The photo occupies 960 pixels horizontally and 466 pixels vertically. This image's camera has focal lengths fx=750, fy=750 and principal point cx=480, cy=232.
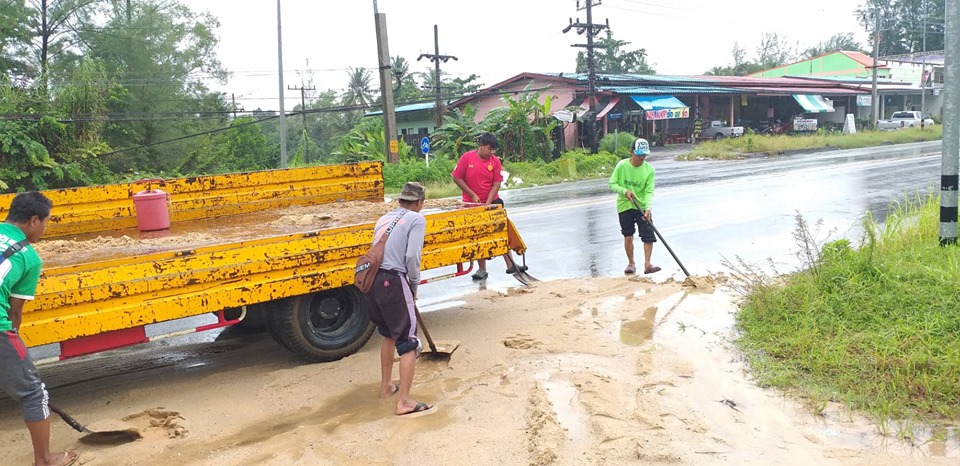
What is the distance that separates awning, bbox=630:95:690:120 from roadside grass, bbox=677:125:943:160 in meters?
2.39

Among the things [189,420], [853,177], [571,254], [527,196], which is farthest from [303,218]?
[853,177]

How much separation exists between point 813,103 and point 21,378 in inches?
1888

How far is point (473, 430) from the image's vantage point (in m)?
4.01

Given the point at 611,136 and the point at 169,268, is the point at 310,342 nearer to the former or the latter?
the point at 169,268

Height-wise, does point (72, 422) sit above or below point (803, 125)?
below

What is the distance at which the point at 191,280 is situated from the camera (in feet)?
15.0

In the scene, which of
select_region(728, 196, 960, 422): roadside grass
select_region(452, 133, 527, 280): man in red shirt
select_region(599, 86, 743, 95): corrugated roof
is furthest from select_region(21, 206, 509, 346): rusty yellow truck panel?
select_region(599, 86, 743, 95): corrugated roof

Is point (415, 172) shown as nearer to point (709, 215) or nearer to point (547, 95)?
point (709, 215)

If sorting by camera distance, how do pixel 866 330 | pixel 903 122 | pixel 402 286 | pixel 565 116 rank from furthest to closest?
pixel 903 122 < pixel 565 116 < pixel 866 330 < pixel 402 286

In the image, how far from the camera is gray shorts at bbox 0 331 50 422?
3.52 metres

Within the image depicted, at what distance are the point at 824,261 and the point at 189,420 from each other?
16.1ft

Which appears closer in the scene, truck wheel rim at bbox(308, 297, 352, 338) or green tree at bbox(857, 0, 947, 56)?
truck wheel rim at bbox(308, 297, 352, 338)

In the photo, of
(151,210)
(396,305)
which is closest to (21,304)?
(396,305)

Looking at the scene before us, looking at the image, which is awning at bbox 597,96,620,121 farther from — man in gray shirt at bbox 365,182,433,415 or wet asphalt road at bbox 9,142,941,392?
man in gray shirt at bbox 365,182,433,415
